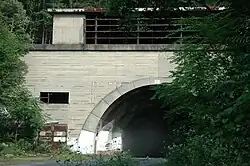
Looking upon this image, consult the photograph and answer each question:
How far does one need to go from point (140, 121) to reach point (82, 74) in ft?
21.1

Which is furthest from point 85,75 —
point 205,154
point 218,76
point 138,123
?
point 218,76

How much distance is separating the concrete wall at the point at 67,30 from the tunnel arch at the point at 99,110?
322 centimetres

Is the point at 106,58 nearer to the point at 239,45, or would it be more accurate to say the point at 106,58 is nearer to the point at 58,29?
the point at 58,29

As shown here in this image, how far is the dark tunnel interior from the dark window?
2144mm

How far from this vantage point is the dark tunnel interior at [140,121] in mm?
25089

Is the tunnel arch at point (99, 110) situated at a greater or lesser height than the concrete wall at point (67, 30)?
lesser

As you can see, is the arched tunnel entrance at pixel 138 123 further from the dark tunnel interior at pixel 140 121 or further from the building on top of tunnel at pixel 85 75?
the building on top of tunnel at pixel 85 75

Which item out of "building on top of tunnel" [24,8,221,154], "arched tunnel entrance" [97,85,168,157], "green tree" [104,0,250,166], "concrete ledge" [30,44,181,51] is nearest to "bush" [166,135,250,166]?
"green tree" [104,0,250,166]

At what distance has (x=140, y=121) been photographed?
96.5 feet

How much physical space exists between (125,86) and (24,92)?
4734 mm

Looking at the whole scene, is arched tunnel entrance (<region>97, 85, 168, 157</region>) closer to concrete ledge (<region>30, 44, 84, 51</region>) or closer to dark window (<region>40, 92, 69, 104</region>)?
dark window (<region>40, 92, 69, 104</region>)

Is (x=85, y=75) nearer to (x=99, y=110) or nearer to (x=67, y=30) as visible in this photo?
(x=99, y=110)

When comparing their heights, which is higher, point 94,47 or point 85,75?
point 94,47

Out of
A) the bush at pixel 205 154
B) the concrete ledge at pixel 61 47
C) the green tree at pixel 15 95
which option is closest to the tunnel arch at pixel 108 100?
the green tree at pixel 15 95
